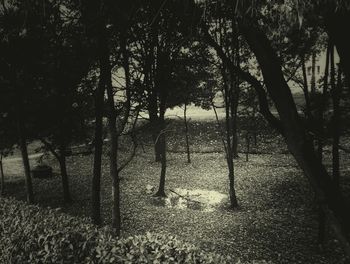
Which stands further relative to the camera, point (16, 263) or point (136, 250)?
point (16, 263)

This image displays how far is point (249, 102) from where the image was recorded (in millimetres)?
25141

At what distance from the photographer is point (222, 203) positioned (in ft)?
60.0

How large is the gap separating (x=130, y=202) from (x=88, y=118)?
482 cm

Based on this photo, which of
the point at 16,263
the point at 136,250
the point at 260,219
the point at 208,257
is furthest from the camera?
the point at 260,219

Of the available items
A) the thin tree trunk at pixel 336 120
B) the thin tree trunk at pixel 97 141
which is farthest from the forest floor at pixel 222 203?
the thin tree trunk at pixel 336 120

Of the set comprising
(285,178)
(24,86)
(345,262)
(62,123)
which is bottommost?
(345,262)

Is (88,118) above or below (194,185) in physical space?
above

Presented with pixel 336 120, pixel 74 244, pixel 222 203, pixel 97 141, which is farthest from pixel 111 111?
pixel 222 203

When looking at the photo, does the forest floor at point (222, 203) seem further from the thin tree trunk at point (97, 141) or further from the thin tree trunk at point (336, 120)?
the thin tree trunk at point (336, 120)

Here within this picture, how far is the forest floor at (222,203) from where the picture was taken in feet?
42.0

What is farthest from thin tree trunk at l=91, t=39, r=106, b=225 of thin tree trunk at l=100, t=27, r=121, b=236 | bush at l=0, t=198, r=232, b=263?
bush at l=0, t=198, r=232, b=263

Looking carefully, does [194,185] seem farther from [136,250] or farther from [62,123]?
[136,250]

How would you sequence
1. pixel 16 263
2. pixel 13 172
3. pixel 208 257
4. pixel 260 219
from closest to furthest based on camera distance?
pixel 208 257 < pixel 16 263 < pixel 260 219 < pixel 13 172

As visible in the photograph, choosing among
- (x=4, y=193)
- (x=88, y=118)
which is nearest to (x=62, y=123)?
(x=88, y=118)
